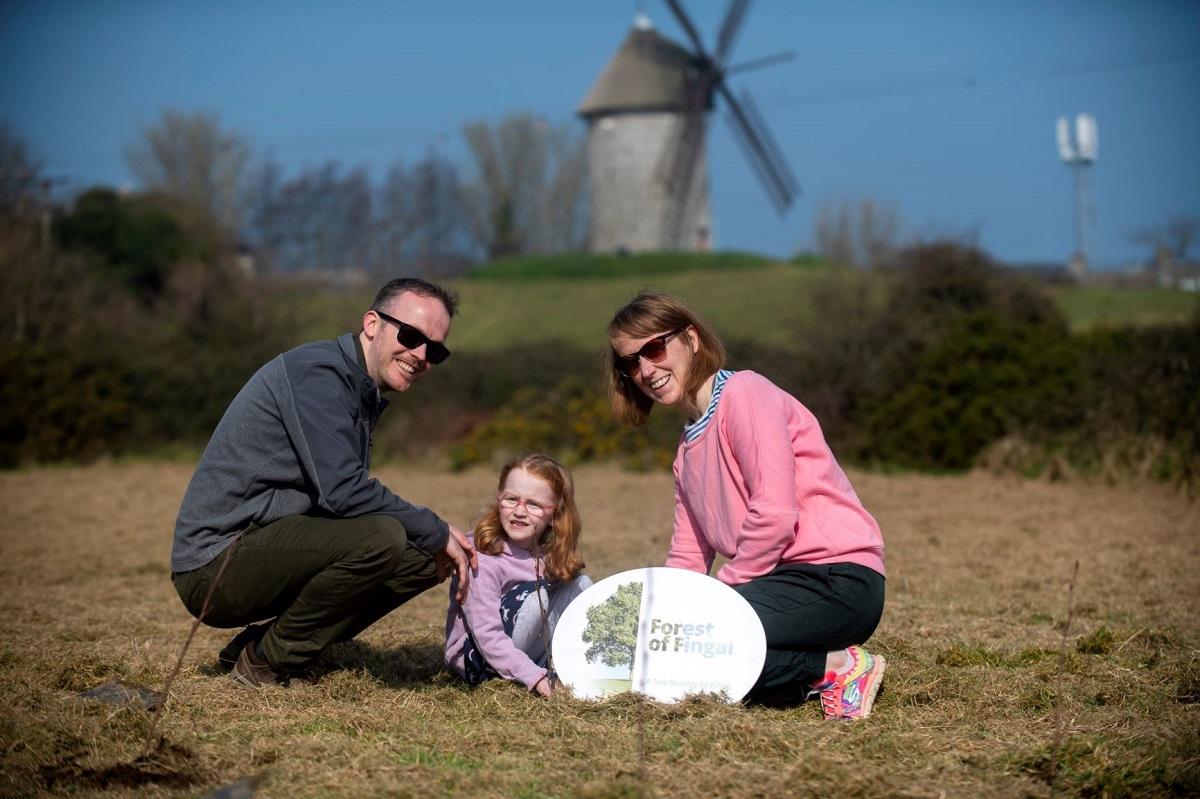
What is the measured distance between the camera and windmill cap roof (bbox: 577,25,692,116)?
149 ft

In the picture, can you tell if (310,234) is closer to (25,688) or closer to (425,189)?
(425,189)

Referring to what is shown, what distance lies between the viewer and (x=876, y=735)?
3859 millimetres

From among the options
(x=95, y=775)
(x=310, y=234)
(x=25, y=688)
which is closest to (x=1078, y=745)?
(x=95, y=775)

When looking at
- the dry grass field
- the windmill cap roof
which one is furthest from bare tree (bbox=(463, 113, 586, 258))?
the dry grass field

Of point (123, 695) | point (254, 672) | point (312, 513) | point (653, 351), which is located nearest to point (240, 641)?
point (254, 672)

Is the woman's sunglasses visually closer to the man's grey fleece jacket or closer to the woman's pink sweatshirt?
the woman's pink sweatshirt

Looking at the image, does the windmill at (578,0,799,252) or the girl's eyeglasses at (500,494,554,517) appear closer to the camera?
the girl's eyeglasses at (500,494,554,517)

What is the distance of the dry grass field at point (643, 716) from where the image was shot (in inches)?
134

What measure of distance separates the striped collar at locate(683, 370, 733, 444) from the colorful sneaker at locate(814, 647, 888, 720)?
3.02 ft

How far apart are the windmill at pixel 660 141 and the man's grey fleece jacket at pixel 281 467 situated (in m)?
40.7

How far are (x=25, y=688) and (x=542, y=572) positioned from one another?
1.95 m

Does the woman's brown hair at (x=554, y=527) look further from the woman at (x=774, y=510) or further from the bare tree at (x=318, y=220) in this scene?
the bare tree at (x=318, y=220)

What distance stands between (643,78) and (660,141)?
2.82m

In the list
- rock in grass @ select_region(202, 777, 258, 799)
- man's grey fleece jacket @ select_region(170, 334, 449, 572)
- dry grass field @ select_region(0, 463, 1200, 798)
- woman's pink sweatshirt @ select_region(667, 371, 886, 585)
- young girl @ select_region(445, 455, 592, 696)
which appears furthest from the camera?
young girl @ select_region(445, 455, 592, 696)
